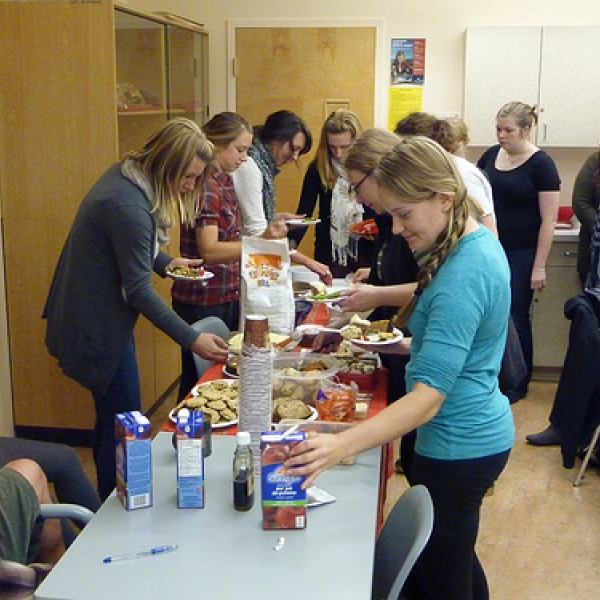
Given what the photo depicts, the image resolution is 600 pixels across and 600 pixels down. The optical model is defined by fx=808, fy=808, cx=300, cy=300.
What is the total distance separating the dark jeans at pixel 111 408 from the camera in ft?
8.42

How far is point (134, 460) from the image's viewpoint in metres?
1.57

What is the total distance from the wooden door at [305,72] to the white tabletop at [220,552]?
359 cm

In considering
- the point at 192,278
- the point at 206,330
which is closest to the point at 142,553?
the point at 206,330

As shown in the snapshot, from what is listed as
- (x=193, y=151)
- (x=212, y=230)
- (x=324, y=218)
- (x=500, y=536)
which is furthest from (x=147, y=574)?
(x=324, y=218)

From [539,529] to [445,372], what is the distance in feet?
5.80

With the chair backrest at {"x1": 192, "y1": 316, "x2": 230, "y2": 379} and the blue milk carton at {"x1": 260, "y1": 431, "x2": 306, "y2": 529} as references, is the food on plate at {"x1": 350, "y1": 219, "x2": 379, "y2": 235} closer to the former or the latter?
the chair backrest at {"x1": 192, "y1": 316, "x2": 230, "y2": 379}

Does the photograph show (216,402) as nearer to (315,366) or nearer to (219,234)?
(315,366)

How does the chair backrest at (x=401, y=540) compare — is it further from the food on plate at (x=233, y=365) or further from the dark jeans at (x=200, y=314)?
the dark jeans at (x=200, y=314)

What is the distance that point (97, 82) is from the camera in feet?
10.9

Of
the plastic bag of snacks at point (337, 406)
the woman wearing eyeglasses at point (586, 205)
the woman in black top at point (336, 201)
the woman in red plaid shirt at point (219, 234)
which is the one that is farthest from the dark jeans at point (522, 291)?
the plastic bag of snacks at point (337, 406)

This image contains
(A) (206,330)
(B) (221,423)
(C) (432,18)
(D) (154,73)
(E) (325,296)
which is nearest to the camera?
(B) (221,423)

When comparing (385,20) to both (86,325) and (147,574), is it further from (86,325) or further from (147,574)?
(147,574)

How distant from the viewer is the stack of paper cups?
5.55 feet

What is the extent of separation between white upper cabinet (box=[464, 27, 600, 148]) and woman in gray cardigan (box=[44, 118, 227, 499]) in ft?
8.64
